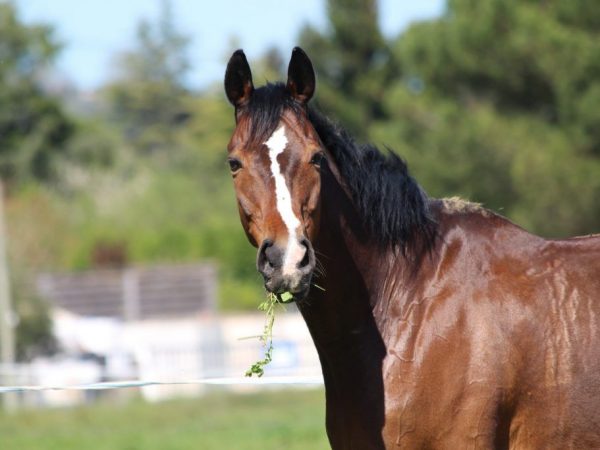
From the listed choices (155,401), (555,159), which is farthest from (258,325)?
(555,159)

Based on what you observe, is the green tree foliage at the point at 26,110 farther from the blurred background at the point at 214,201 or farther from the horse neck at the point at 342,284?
the horse neck at the point at 342,284

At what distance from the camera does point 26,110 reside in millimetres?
44406

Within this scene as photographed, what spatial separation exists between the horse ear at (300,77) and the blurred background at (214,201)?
26.1 inches

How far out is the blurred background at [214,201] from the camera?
20.1m

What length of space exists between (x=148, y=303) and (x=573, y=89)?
55.6 ft

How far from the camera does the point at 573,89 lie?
856 inches

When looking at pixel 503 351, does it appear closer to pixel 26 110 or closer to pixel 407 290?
pixel 407 290

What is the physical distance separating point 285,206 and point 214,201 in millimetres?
44484

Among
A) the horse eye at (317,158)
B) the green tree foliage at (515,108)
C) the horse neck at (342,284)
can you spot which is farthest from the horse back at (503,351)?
the green tree foliage at (515,108)

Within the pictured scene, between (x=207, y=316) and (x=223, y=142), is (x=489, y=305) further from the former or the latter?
(x=223, y=142)

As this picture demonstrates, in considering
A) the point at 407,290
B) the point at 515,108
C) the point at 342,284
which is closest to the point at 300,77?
the point at 342,284

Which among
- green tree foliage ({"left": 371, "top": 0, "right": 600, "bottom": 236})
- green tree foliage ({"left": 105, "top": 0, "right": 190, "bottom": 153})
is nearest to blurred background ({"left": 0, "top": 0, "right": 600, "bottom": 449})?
green tree foliage ({"left": 371, "top": 0, "right": 600, "bottom": 236})

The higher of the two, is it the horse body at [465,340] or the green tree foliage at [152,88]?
the green tree foliage at [152,88]

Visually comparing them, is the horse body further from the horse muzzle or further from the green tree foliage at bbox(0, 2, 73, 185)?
the green tree foliage at bbox(0, 2, 73, 185)
